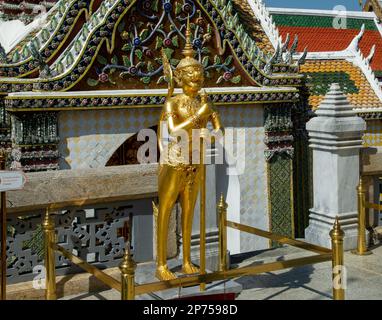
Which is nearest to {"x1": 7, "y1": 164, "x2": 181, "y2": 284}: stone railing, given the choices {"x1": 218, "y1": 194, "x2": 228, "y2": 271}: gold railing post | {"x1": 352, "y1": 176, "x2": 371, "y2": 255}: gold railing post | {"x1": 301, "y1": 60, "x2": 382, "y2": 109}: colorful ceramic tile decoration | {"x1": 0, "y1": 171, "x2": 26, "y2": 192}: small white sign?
{"x1": 218, "y1": 194, "x2": 228, "y2": 271}: gold railing post

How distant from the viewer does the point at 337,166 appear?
24.0 feet

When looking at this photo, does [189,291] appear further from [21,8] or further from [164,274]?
[21,8]

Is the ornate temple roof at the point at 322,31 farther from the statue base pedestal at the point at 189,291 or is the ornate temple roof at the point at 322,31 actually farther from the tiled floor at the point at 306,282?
the statue base pedestal at the point at 189,291

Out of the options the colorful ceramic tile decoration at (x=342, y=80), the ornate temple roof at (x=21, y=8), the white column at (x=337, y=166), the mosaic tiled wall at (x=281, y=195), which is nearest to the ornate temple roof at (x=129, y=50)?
the mosaic tiled wall at (x=281, y=195)

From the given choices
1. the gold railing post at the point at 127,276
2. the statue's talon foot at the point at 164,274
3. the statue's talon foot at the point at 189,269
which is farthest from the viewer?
the statue's talon foot at the point at 189,269

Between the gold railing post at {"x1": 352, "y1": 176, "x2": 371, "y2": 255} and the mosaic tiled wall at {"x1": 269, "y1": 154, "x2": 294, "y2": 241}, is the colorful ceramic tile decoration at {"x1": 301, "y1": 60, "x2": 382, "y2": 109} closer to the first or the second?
the mosaic tiled wall at {"x1": 269, "y1": 154, "x2": 294, "y2": 241}

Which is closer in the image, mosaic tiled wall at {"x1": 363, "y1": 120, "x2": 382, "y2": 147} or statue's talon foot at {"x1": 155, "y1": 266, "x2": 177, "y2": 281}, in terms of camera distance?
statue's talon foot at {"x1": 155, "y1": 266, "x2": 177, "y2": 281}

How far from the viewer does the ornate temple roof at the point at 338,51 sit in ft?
49.8

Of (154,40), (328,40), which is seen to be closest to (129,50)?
(154,40)

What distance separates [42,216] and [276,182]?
321 inches

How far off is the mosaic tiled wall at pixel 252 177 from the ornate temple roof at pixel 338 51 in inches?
96.2

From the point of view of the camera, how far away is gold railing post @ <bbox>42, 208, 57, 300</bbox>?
16.5ft

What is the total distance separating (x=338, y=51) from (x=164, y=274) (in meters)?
13.4

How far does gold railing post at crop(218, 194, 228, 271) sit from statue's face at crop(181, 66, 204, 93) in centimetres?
142
